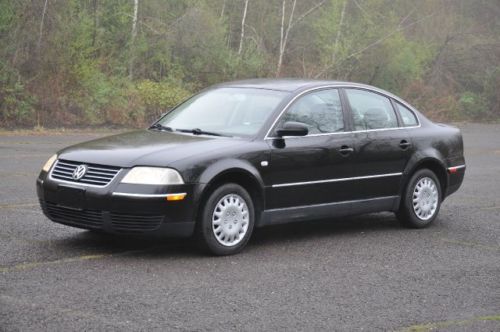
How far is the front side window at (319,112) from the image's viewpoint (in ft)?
29.7

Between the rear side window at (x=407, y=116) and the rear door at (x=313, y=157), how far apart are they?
1.02 m

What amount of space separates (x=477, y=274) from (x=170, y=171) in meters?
2.76

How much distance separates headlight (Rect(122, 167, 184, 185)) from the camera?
7.73 metres

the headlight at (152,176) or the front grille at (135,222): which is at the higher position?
the headlight at (152,176)

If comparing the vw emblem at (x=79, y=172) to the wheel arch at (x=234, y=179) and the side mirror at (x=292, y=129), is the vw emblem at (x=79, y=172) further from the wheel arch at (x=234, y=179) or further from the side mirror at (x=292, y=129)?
the side mirror at (x=292, y=129)

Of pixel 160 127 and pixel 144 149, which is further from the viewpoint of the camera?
pixel 160 127


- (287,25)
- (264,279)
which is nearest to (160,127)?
(264,279)

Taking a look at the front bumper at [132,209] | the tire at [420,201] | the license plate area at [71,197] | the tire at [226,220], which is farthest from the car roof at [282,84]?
the license plate area at [71,197]

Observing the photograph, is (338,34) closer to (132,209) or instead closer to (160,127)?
(160,127)

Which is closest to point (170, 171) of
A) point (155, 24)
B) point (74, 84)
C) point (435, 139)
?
point (435, 139)

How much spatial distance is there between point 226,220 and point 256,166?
0.60 metres

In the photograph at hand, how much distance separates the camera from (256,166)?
27.5 feet

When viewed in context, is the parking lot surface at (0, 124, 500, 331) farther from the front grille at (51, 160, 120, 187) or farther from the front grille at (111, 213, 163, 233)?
the front grille at (51, 160, 120, 187)

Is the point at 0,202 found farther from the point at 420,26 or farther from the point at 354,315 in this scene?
the point at 420,26
